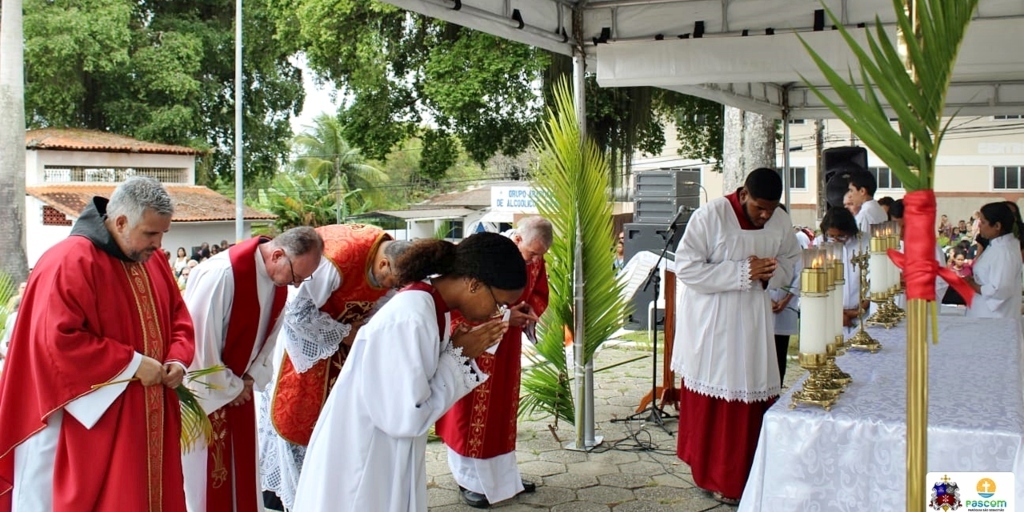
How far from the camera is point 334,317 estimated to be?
4797mm

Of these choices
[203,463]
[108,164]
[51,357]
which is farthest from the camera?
[108,164]

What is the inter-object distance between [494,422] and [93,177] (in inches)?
1132

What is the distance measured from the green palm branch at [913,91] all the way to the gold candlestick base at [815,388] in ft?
4.30

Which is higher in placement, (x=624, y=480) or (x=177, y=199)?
(x=177, y=199)

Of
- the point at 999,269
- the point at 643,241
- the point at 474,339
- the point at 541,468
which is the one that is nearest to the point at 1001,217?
the point at 999,269

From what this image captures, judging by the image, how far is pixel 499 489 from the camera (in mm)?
5441

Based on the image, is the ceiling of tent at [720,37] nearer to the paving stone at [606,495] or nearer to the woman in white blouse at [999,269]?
the woman in white blouse at [999,269]

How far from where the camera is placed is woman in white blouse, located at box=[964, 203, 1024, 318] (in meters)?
6.44

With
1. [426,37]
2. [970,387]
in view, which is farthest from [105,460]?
[426,37]

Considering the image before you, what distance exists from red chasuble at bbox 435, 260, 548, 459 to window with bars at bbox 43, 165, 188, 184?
26626 mm

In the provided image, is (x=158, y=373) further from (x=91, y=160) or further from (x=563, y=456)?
(x=91, y=160)

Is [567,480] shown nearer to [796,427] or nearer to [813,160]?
[796,427]

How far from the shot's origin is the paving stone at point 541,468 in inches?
239

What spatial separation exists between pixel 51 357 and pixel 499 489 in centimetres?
278
